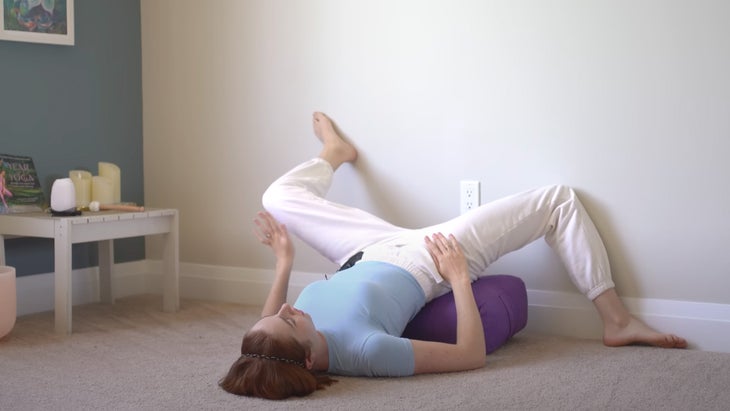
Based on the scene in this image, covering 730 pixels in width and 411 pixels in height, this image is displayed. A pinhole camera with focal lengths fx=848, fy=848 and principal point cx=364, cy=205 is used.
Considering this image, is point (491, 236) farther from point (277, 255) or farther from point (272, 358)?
point (272, 358)

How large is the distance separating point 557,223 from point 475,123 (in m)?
0.48

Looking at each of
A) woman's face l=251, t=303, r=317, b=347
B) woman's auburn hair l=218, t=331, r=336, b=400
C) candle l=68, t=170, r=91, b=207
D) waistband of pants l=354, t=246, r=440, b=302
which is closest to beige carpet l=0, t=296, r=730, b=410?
woman's auburn hair l=218, t=331, r=336, b=400

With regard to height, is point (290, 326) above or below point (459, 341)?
above

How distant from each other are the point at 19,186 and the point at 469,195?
166 cm

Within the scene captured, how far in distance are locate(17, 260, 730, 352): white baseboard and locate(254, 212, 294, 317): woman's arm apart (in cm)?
53

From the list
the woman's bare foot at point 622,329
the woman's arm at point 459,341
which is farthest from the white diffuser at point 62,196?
the woman's bare foot at point 622,329

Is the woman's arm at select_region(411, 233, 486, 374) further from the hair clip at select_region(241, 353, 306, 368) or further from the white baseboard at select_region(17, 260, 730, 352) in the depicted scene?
the white baseboard at select_region(17, 260, 730, 352)

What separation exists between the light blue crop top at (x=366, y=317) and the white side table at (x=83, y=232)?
3.11 ft

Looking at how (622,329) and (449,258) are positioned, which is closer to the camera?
(449,258)

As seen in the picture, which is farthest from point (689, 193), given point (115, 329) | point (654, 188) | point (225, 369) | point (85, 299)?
point (85, 299)

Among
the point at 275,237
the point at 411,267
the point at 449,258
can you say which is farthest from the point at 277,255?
the point at 449,258

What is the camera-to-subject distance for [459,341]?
2377mm

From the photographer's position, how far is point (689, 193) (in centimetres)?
270

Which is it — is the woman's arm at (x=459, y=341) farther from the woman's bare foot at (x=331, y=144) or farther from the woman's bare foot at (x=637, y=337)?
the woman's bare foot at (x=331, y=144)
